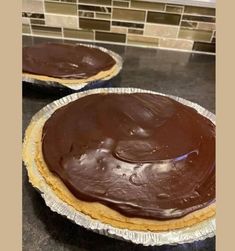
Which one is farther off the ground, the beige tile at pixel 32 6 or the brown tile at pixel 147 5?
the brown tile at pixel 147 5

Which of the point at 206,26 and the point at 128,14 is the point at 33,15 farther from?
the point at 206,26

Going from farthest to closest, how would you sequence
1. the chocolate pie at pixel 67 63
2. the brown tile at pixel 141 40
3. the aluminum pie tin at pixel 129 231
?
the brown tile at pixel 141 40 → the chocolate pie at pixel 67 63 → the aluminum pie tin at pixel 129 231

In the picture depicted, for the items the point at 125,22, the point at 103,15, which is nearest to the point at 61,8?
the point at 103,15

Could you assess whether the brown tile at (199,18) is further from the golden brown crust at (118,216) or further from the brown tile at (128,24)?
the golden brown crust at (118,216)

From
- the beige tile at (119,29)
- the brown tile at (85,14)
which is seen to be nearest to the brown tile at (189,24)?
the beige tile at (119,29)

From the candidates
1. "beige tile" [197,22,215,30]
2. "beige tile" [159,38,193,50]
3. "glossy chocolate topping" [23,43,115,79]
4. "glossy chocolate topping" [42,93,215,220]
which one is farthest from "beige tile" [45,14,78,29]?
"glossy chocolate topping" [42,93,215,220]

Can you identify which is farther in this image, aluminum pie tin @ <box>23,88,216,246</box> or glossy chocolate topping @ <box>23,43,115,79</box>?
glossy chocolate topping @ <box>23,43,115,79</box>

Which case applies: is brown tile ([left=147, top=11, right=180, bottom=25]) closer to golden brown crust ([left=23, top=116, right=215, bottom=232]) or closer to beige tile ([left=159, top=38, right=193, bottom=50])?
beige tile ([left=159, top=38, right=193, bottom=50])
